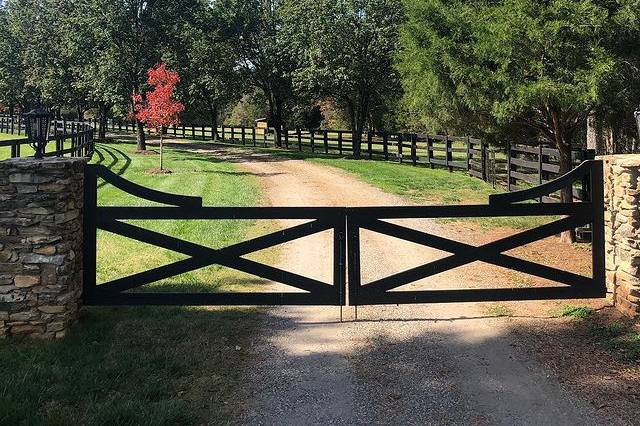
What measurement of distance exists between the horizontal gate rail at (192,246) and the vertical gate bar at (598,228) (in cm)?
296

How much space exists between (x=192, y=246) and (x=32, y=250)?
1.54 m

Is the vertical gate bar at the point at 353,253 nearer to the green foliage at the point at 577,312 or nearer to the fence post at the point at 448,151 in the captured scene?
the green foliage at the point at 577,312

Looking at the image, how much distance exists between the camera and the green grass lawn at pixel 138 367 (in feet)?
13.4

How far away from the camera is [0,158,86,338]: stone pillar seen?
543 cm

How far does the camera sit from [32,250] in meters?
5.46

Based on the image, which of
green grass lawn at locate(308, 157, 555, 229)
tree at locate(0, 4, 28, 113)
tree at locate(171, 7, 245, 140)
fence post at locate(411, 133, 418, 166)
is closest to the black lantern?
green grass lawn at locate(308, 157, 555, 229)

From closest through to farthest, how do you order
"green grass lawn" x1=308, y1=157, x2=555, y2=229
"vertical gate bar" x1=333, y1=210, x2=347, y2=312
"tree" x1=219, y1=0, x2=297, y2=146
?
"vertical gate bar" x1=333, y1=210, x2=347, y2=312 < "green grass lawn" x1=308, y1=157, x2=555, y2=229 < "tree" x1=219, y1=0, x2=297, y2=146

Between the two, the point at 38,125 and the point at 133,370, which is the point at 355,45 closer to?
the point at 38,125

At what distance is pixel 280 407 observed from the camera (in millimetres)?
4340

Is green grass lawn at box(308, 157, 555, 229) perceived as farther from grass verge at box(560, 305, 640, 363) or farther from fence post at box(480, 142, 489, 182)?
grass verge at box(560, 305, 640, 363)

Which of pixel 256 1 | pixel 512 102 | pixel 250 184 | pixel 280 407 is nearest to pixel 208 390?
pixel 280 407

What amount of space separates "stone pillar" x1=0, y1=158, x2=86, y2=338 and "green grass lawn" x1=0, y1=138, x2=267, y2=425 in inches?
7.8

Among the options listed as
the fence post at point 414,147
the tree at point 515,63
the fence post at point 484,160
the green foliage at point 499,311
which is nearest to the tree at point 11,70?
the fence post at point 414,147

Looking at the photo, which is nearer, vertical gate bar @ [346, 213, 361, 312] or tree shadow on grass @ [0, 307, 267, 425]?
tree shadow on grass @ [0, 307, 267, 425]
